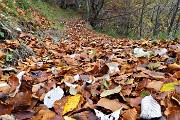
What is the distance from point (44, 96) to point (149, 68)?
1033 millimetres

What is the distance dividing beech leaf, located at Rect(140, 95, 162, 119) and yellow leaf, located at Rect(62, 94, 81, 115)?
1.24 feet

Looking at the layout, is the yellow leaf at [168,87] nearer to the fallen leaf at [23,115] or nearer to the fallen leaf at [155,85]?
the fallen leaf at [155,85]

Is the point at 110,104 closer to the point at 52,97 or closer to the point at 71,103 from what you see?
the point at 71,103

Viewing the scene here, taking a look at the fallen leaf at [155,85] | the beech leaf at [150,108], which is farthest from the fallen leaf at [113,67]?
the beech leaf at [150,108]

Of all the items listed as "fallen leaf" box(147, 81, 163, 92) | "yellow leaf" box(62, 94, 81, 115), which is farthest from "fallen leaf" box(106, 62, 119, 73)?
"yellow leaf" box(62, 94, 81, 115)

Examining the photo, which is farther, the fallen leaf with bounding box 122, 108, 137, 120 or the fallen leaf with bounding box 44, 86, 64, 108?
the fallen leaf with bounding box 44, 86, 64, 108

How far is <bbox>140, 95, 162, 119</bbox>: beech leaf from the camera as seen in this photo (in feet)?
4.53

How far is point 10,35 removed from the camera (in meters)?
4.32

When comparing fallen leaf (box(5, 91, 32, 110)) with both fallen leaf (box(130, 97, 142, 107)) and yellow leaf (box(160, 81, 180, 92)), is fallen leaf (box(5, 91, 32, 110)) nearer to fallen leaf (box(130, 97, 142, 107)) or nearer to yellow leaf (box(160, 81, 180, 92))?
fallen leaf (box(130, 97, 142, 107))

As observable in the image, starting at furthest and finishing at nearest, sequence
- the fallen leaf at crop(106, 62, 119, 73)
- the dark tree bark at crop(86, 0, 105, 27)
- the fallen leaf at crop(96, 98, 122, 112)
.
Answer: the dark tree bark at crop(86, 0, 105, 27), the fallen leaf at crop(106, 62, 119, 73), the fallen leaf at crop(96, 98, 122, 112)

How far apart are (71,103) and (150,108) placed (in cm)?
46

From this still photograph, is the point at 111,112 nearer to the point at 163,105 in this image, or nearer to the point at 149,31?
the point at 163,105

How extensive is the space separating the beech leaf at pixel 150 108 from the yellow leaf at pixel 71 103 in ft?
1.24

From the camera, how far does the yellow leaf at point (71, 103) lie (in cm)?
153
